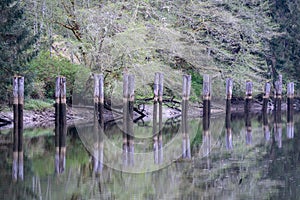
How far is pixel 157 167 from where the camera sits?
17359 mm

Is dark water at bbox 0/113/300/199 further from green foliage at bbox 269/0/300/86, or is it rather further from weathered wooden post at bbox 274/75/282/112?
green foliage at bbox 269/0/300/86

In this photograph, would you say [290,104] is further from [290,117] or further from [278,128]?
[278,128]

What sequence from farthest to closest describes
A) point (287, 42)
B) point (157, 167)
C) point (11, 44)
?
point (287, 42), point (11, 44), point (157, 167)

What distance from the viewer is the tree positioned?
23375mm

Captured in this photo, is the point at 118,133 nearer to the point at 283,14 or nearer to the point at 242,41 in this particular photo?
the point at 242,41

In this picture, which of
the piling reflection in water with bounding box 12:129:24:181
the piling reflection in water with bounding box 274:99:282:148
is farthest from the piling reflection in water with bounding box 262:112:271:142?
the piling reflection in water with bounding box 12:129:24:181

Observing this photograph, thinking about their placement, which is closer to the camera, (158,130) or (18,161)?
(18,161)

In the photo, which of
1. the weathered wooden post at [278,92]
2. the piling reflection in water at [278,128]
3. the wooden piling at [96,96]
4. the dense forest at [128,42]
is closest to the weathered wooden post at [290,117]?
the piling reflection in water at [278,128]

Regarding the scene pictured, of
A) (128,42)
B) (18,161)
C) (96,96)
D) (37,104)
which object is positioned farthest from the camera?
(128,42)

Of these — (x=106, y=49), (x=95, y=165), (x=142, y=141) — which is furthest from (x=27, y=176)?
(x=106, y=49)

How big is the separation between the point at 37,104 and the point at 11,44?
4.59 meters

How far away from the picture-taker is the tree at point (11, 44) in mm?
23375

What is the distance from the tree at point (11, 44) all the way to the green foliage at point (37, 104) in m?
3.17

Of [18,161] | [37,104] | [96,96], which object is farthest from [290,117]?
[18,161]
